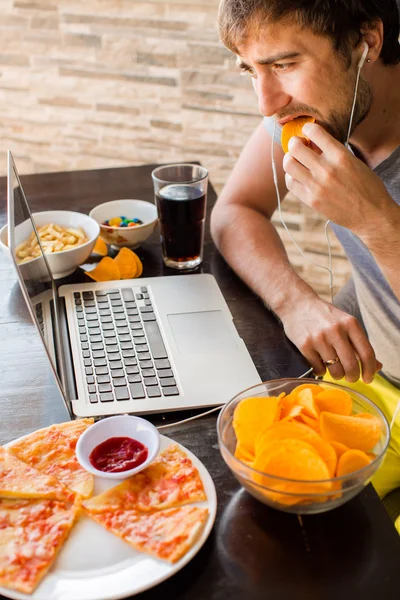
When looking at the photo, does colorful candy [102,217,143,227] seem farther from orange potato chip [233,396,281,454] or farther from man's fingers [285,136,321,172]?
orange potato chip [233,396,281,454]

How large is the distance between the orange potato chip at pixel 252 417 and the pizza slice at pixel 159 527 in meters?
0.10

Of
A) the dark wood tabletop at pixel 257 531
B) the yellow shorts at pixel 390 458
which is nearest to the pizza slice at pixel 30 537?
the dark wood tabletop at pixel 257 531

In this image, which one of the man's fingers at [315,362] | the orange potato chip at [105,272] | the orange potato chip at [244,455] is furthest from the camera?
the orange potato chip at [105,272]

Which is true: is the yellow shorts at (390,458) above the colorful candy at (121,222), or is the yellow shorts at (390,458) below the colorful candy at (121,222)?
below

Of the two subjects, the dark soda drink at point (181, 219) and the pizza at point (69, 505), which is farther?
the dark soda drink at point (181, 219)

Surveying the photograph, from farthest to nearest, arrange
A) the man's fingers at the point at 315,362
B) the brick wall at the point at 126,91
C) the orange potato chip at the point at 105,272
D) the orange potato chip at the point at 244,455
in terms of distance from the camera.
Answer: the brick wall at the point at 126,91, the orange potato chip at the point at 105,272, the man's fingers at the point at 315,362, the orange potato chip at the point at 244,455

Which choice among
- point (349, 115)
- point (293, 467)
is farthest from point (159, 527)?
point (349, 115)

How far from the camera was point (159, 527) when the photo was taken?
0.81 m

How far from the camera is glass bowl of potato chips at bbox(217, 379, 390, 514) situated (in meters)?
0.79

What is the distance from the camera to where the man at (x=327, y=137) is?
3.86 feet

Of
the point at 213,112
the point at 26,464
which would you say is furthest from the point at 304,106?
the point at 213,112

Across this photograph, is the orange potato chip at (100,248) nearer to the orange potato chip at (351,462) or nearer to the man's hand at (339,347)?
the man's hand at (339,347)

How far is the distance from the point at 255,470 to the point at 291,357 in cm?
41

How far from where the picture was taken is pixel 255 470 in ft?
2.60
